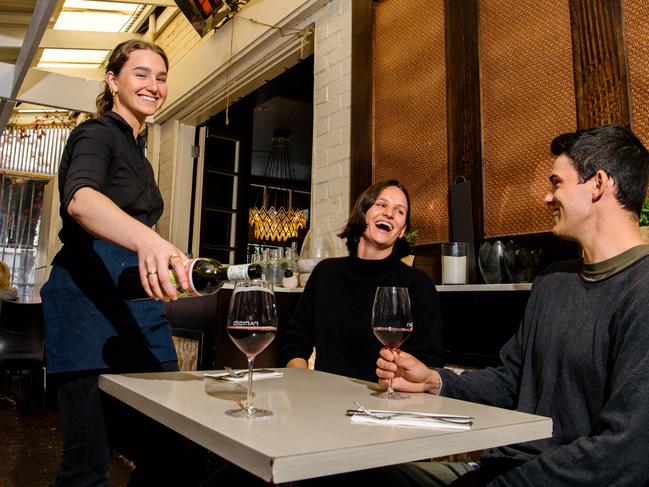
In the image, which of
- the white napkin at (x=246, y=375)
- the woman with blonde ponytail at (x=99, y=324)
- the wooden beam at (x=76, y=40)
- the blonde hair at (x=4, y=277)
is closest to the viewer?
the woman with blonde ponytail at (x=99, y=324)

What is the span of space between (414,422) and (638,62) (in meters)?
1.77

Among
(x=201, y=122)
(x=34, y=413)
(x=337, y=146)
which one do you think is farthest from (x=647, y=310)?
(x=201, y=122)

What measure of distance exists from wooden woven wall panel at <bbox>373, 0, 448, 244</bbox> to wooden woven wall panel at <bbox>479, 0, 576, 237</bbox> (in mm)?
278

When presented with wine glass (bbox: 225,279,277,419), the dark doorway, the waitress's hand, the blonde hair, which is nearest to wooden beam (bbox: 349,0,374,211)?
the dark doorway

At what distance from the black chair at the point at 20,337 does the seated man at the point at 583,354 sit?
4.15m

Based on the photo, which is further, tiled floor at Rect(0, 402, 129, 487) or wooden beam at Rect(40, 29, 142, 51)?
wooden beam at Rect(40, 29, 142, 51)

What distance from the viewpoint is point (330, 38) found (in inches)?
145

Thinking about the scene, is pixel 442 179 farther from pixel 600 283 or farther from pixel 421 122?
pixel 600 283

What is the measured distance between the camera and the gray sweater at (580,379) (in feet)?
3.34

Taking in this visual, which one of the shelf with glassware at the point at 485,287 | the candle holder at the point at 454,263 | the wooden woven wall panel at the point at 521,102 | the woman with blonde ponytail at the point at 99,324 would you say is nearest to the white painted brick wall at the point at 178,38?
the wooden woven wall panel at the point at 521,102

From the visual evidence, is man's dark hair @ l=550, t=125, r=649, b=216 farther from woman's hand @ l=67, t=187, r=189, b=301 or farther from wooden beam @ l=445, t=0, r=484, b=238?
wooden beam @ l=445, t=0, r=484, b=238

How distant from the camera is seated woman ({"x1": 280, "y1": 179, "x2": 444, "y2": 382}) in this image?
2014 mm

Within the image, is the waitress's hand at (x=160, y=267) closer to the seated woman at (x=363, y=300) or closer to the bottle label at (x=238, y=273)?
the bottle label at (x=238, y=273)

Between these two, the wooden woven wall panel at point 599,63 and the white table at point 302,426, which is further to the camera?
the wooden woven wall panel at point 599,63
